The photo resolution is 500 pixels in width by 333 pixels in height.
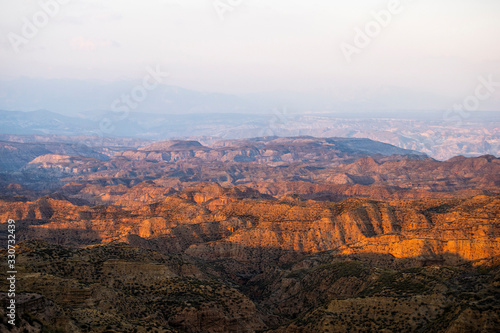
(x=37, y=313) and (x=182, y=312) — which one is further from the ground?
(x=37, y=313)

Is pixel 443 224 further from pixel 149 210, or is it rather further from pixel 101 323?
pixel 101 323

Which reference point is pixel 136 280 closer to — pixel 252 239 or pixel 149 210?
pixel 252 239

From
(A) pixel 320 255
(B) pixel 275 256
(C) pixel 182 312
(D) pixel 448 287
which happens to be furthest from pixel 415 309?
(B) pixel 275 256

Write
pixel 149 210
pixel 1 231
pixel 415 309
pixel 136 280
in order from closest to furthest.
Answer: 1. pixel 415 309
2. pixel 136 280
3. pixel 1 231
4. pixel 149 210

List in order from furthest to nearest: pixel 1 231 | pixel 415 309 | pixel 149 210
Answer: pixel 149 210 < pixel 1 231 < pixel 415 309

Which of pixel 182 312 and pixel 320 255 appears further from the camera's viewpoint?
pixel 320 255

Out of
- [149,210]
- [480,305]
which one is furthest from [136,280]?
[149,210]

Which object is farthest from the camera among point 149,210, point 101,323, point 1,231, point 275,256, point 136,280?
point 149,210

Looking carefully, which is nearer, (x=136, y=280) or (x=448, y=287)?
(x=448, y=287)

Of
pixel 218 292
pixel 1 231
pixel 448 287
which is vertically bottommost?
pixel 1 231
